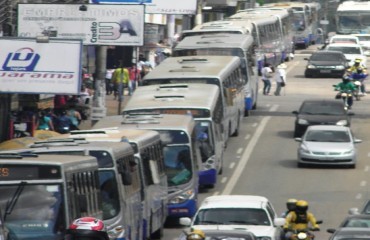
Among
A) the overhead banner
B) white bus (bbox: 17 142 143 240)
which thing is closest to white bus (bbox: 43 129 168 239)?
white bus (bbox: 17 142 143 240)

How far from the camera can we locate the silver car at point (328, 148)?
136 feet

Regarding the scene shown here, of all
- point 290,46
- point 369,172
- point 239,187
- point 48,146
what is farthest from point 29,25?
point 290,46

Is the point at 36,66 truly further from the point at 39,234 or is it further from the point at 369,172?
→ the point at 39,234

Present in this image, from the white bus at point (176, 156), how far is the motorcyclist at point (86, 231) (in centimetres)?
1395

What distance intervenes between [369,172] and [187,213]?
1080cm

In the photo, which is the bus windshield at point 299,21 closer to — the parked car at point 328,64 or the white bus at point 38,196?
the parked car at point 328,64

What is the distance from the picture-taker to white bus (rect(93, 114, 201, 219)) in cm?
3228

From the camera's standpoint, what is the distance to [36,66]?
3725cm

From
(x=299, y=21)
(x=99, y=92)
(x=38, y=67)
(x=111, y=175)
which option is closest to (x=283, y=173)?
(x=99, y=92)

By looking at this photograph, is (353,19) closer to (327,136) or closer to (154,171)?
(327,136)

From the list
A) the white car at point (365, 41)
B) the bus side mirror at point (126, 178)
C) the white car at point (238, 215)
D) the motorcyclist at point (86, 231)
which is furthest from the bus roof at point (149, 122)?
the white car at point (365, 41)

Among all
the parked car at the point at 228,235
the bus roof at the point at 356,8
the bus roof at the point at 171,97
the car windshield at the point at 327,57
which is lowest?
the bus roof at the point at 356,8

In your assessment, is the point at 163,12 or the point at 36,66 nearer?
the point at 36,66

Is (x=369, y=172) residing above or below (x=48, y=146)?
below
